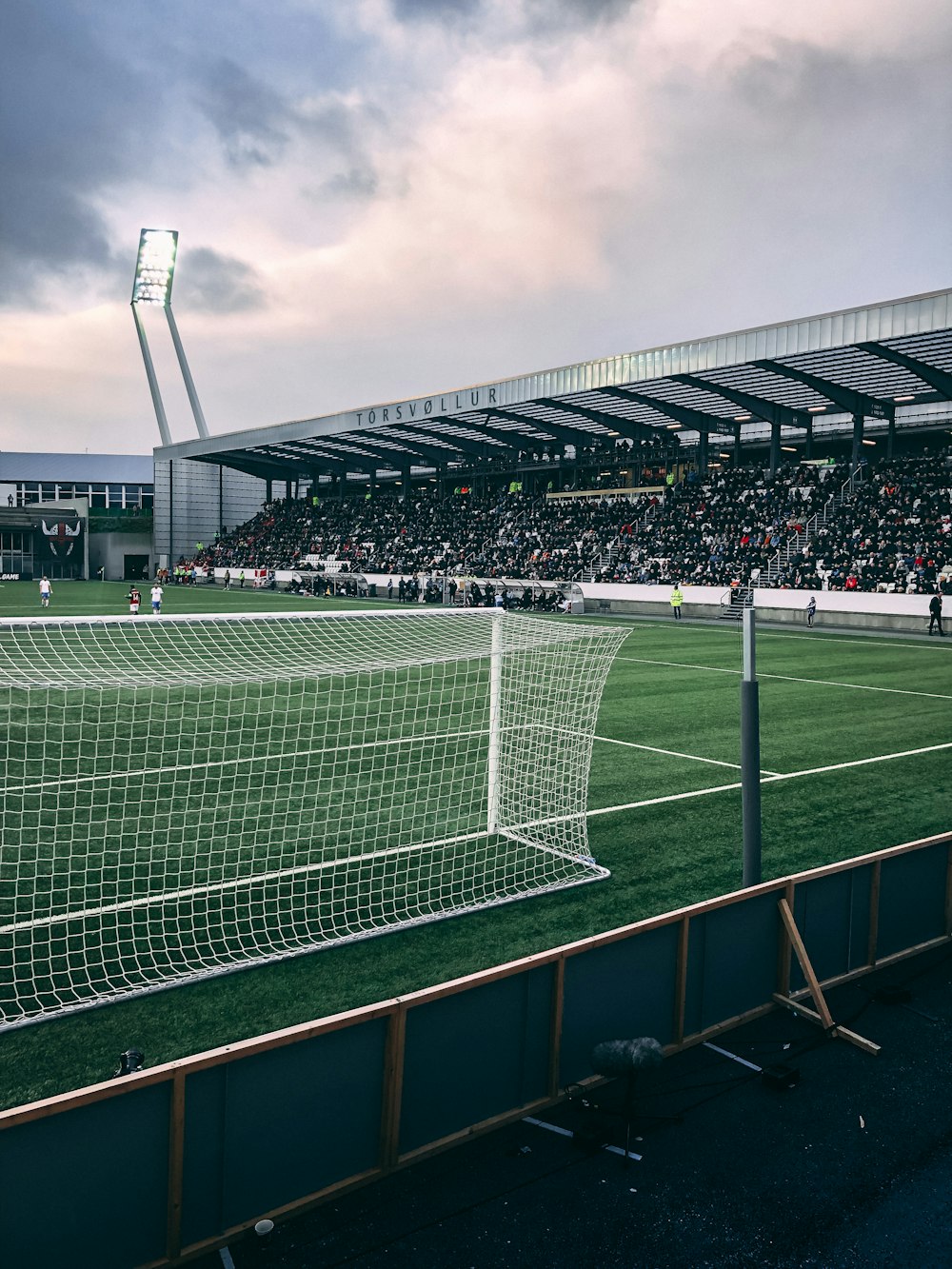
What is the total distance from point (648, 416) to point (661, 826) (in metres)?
42.1

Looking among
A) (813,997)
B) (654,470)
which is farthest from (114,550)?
(813,997)

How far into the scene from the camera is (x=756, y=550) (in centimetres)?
4269

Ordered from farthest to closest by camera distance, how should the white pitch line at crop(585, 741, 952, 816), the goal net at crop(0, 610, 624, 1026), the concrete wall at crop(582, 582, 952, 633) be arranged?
the concrete wall at crop(582, 582, 952, 633) → the white pitch line at crop(585, 741, 952, 816) → the goal net at crop(0, 610, 624, 1026)

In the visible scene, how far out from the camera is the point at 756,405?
44.8 meters

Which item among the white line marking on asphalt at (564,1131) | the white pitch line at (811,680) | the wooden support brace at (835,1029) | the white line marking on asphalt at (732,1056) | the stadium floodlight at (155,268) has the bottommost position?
the white line marking on asphalt at (564,1131)

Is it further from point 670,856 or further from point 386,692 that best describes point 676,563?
point 670,856

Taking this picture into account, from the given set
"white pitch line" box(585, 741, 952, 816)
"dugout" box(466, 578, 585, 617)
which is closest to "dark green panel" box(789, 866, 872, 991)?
"white pitch line" box(585, 741, 952, 816)

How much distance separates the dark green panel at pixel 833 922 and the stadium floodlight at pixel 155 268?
272 feet

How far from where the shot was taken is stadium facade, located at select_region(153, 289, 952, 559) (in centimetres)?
3547

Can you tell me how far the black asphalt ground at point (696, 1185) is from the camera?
4.02 meters

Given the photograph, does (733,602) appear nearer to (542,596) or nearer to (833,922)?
(542,596)

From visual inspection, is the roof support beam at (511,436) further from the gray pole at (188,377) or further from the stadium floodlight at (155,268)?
the stadium floodlight at (155,268)

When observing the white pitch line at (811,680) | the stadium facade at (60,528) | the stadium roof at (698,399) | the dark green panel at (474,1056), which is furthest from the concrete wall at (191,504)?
the dark green panel at (474,1056)

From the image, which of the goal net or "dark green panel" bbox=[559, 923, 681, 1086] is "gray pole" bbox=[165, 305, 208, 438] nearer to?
the goal net
